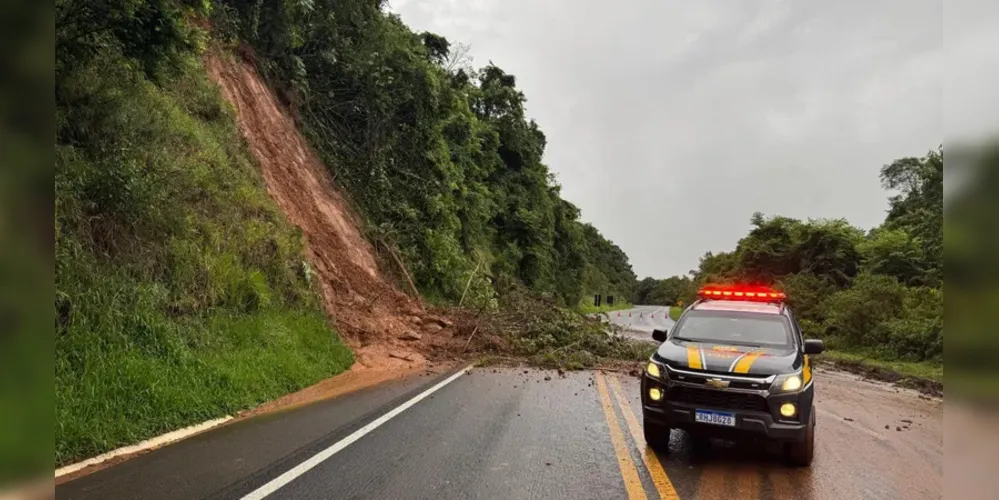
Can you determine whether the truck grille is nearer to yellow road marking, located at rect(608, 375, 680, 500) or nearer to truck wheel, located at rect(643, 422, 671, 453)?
truck wheel, located at rect(643, 422, 671, 453)

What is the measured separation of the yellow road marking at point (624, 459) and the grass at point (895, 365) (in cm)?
805

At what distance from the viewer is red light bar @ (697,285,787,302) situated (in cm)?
852

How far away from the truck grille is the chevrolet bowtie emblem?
0.22ft

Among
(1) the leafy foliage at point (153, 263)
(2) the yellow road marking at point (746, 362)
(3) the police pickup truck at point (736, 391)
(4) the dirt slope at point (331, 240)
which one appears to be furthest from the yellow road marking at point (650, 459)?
(4) the dirt slope at point (331, 240)

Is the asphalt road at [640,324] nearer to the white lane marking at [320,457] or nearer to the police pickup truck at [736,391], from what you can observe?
the police pickup truck at [736,391]

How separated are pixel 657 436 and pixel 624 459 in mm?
582

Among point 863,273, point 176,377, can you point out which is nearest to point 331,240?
point 176,377

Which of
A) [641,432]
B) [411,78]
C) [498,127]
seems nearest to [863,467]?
[641,432]

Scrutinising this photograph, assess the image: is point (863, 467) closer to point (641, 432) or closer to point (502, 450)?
point (641, 432)

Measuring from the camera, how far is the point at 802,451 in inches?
239

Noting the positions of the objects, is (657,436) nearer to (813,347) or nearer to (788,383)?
(788,383)

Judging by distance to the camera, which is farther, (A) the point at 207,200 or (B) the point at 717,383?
(A) the point at 207,200

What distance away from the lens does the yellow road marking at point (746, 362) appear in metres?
6.12

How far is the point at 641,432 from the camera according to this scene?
748cm
